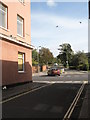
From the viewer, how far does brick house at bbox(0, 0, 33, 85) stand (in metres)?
17.1

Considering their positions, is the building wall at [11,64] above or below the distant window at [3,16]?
below

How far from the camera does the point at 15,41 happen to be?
18641 millimetres

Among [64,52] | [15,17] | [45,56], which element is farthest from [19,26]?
[64,52]

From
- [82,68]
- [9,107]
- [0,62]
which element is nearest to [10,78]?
[0,62]

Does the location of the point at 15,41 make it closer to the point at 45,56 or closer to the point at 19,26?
the point at 19,26

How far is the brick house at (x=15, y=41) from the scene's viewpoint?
17.1 meters

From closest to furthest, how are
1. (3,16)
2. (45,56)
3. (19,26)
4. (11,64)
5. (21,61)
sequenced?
1. (3,16)
2. (11,64)
3. (19,26)
4. (21,61)
5. (45,56)

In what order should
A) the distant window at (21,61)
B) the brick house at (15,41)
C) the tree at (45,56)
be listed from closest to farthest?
the brick house at (15,41)
the distant window at (21,61)
the tree at (45,56)

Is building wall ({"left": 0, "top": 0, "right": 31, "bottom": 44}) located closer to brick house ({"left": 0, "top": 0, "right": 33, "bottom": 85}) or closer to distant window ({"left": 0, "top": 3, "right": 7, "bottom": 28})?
brick house ({"left": 0, "top": 0, "right": 33, "bottom": 85})

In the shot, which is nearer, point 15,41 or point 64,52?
point 15,41

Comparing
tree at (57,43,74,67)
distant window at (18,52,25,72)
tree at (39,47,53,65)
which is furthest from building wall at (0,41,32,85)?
tree at (57,43,74,67)

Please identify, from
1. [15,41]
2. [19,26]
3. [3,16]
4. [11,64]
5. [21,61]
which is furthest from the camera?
[21,61]

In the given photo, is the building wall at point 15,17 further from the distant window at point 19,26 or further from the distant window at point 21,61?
the distant window at point 21,61

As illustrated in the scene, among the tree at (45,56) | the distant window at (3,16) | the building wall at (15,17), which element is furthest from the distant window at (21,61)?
the tree at (45,56)
